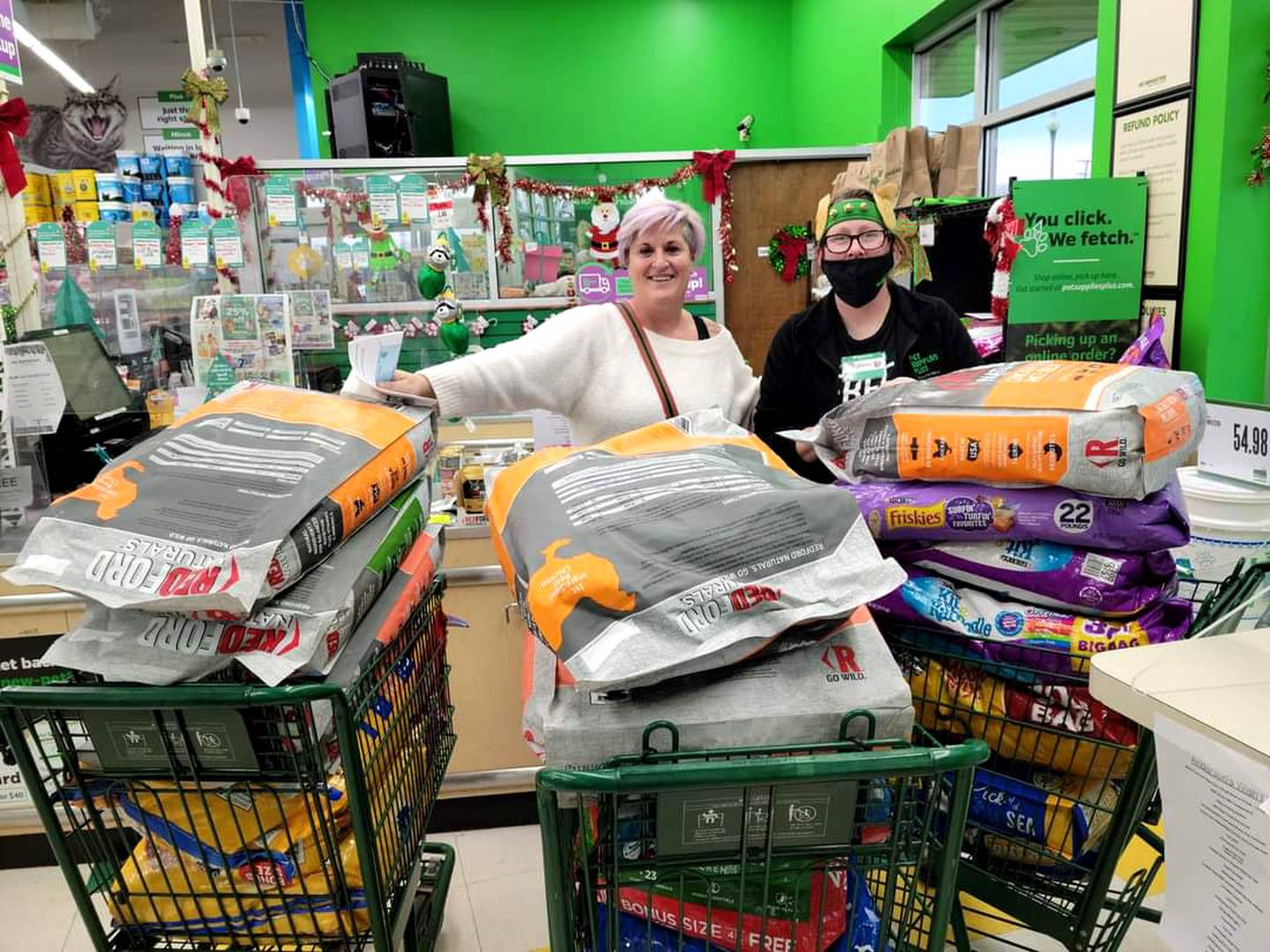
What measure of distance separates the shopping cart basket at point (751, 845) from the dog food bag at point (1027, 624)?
306 mm

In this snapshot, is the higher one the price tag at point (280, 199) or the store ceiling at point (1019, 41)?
the store ceiling at point (1019, 41)

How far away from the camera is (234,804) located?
43.5 inches

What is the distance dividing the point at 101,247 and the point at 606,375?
114 inches

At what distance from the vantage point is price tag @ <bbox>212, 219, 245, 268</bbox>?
344 centimetres

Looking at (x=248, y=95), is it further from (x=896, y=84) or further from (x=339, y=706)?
(x=339, y=706)

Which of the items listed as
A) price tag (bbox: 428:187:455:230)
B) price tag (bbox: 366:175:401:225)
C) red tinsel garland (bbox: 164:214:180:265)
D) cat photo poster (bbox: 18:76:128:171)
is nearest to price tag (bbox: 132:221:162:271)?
red tinsel garland (bbox: 164:214:180:265)

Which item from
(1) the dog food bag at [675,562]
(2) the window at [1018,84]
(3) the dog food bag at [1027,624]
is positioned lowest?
(3) the dog food bag at [1027,624]

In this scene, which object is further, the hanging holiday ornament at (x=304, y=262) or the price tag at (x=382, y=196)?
the hanging holiday ornament at (x=304, y=262)

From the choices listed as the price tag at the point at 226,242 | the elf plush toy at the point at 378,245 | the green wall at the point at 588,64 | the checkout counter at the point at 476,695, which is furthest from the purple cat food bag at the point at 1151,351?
the green wall at the point at 588,64

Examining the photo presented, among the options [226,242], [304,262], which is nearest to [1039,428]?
[226,242]

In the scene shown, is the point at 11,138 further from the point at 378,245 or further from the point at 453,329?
the point at 378,245

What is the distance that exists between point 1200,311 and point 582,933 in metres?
3.19

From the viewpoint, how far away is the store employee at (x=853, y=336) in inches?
70.6

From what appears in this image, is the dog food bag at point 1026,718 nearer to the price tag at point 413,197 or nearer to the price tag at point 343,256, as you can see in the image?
the price tag at point 413,197
